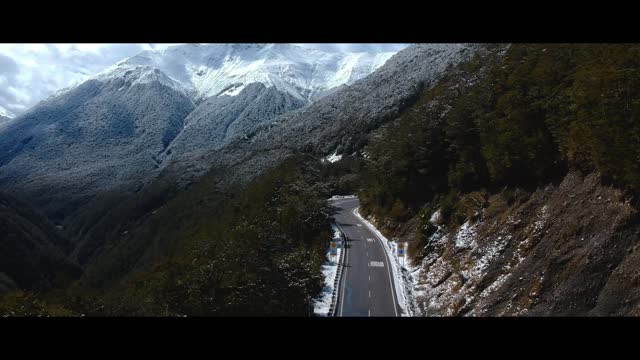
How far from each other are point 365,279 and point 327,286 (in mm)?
3281

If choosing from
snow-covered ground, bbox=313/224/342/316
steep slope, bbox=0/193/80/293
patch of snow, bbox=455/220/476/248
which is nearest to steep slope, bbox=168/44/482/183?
steep slope, bbox=0/193/80/293

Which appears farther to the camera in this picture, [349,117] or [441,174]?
[349,117]

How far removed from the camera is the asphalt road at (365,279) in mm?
29998

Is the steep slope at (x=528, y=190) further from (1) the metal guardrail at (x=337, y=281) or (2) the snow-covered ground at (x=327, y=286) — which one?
(2) the snow-covered ground at (x=327, y=286)

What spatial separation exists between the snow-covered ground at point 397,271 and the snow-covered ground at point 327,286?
435cm

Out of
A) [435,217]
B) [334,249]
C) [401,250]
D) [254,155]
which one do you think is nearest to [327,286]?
[334,249]

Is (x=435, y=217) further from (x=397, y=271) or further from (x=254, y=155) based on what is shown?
(x=254, y=155)

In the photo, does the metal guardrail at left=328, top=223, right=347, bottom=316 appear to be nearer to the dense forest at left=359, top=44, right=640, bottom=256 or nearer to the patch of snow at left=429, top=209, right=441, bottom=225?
the dense forest at left=359, top=44, right=640, bottom=256

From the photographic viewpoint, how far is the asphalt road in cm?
3000

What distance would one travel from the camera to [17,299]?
687 inches

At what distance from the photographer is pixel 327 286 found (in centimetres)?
3381
